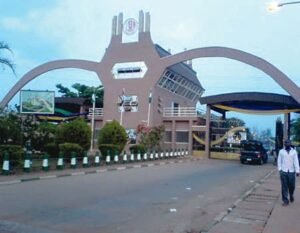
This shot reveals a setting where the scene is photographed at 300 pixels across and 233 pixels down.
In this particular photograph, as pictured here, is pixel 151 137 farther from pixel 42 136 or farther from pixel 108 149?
pixel 42 136

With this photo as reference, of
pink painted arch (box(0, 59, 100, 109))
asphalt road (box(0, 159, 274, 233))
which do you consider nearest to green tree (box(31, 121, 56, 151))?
asphalt road (box(0, 159, 274, 233))

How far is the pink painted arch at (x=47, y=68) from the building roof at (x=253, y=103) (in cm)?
1798

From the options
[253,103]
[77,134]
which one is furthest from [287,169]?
[253,103]

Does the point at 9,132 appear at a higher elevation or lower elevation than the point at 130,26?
lower

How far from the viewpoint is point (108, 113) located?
56938mm

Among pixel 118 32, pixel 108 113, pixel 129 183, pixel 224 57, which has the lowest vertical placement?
pixel 129 183

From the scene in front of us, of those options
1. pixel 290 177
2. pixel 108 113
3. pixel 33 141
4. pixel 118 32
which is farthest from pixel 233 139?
pixel 290 177

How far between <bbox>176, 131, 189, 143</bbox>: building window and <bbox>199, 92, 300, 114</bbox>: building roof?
4605 millimetres

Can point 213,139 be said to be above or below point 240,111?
below

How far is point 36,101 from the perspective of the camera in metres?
34.3

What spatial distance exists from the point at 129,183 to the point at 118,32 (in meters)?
41.9

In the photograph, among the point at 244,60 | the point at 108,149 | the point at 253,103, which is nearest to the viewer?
the point at 108,149

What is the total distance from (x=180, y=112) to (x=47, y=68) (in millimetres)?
22572

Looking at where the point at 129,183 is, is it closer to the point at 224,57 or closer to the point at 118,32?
the point at 224,57
